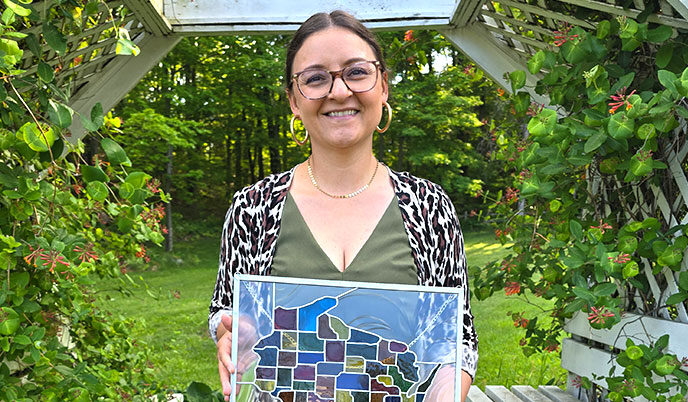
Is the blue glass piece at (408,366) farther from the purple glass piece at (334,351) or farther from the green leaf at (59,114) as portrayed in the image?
the green leaf at (59,114)

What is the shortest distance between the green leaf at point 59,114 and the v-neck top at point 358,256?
0.56 meters

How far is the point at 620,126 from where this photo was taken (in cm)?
176

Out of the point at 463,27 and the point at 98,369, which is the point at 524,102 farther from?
the point at 98,369

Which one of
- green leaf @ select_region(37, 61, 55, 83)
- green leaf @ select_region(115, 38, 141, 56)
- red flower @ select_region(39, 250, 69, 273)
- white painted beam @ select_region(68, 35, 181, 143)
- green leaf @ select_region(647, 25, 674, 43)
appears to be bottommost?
red flower @ select_region(39, 250, 69, 273)

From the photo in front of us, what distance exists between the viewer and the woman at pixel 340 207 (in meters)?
1.52

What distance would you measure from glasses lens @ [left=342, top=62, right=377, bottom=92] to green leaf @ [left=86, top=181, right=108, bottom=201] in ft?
2.00

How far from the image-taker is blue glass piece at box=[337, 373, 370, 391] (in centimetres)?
132

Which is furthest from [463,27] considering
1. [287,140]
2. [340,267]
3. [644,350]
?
[287,140]

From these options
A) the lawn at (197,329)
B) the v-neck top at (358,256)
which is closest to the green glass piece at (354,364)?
the v-neck top at (358,256)

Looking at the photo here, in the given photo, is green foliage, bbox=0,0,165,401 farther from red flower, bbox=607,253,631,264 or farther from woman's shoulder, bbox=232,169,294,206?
red flower, bbox=607,253,631,264

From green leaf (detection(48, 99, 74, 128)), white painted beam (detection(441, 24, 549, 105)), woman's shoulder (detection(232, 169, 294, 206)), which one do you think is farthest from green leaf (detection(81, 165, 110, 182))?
white painted beam (detection(441, 24, 549, 105))

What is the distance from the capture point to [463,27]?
11.2 feet

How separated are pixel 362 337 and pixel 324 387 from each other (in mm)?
129

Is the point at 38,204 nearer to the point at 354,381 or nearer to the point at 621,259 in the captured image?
the point at 354,381
